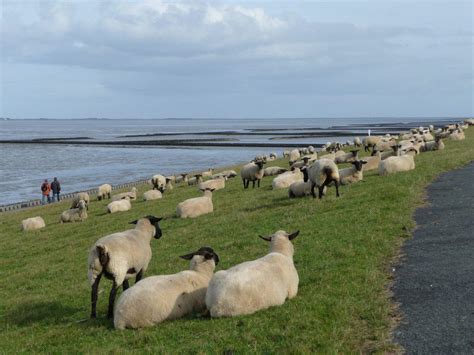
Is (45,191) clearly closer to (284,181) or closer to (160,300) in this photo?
(284,181)

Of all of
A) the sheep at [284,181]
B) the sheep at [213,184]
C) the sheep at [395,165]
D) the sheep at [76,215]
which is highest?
the sheep at [395,165]

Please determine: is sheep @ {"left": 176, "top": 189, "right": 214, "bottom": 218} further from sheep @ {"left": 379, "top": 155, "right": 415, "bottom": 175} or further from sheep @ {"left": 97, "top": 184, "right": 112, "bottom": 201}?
sheep @ {"left": 97, "top": 184, "right": 112, "bottom": 201}

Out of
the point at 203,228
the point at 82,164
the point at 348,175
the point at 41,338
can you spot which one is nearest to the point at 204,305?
the point at 41,338

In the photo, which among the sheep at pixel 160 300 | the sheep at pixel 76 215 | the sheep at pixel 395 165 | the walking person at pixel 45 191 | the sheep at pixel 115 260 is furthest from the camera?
the walking person at pixel 45 191

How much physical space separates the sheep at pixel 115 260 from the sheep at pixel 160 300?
1.05 m

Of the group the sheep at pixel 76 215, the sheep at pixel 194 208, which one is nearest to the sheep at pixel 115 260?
the sheep at pixel 194 208

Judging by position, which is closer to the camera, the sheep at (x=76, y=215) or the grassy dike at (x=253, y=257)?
the grassy dike at (x=253, y=257)

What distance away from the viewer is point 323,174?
1995 cm

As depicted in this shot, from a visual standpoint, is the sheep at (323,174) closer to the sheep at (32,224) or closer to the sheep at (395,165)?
the sheep at (395,165)

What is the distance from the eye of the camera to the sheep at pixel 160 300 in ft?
30.9

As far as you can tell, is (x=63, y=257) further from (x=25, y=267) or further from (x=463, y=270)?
(x=463, y=270)

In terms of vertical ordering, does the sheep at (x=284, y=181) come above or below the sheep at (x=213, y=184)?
above

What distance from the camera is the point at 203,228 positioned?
18.9 meters

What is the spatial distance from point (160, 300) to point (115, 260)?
1709 mm
